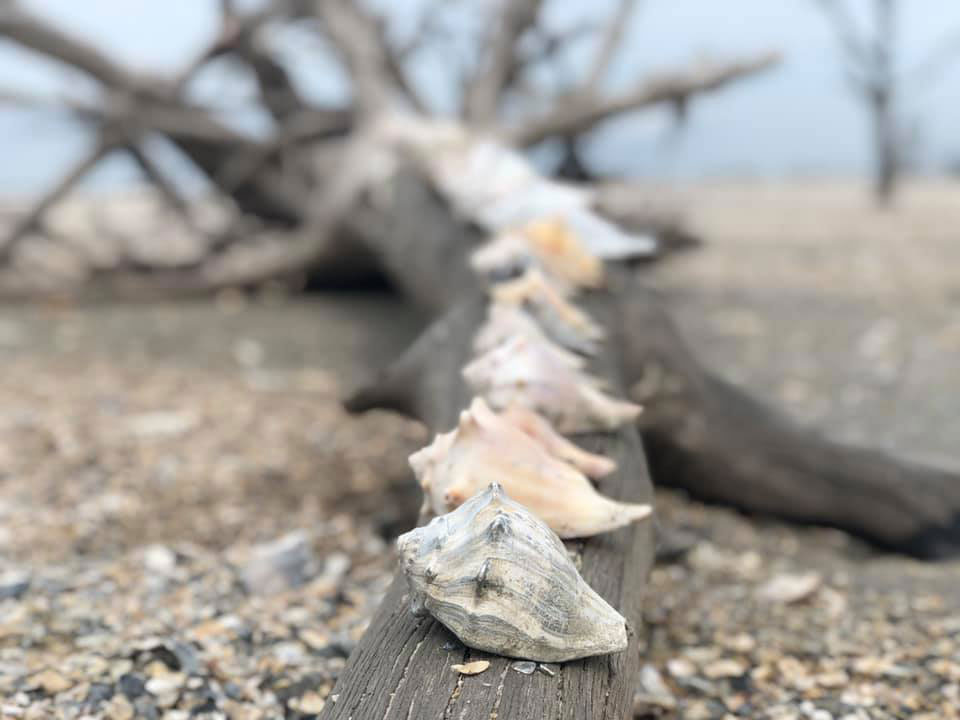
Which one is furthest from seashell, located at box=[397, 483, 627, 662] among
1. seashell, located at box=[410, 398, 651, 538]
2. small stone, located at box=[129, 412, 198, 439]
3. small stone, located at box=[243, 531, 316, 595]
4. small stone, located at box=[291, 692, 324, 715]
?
small stone, located at box=[129, 412, 198, 439]

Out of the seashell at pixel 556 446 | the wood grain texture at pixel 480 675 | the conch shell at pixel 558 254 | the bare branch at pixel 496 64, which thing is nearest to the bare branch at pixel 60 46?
the bare branch at pixel 496 64

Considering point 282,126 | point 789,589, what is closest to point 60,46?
point 282,126

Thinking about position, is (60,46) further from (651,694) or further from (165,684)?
(651,694)

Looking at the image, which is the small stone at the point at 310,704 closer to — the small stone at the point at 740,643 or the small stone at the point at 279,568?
the small stone at the point at 279,568

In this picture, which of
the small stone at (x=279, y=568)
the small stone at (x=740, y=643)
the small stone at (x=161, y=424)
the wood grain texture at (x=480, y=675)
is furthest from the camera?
the small stone at (x=161, y=424)

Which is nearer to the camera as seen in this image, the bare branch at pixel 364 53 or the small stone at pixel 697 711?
the small stone at pixel 697 711

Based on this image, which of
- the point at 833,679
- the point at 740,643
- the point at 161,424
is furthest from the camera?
the point at 161,424

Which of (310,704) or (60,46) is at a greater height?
(60,46)
